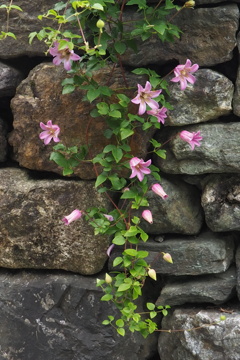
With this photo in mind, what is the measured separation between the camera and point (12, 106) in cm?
204

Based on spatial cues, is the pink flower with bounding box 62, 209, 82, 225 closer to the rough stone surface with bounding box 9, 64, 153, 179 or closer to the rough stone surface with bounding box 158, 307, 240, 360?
the rough stone surface with bounding box 9, 64, 153, 179

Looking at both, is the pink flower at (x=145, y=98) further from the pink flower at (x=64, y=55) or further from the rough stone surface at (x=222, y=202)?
the rough stone surface at (x=222, y=202)

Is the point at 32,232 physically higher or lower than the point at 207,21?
lower

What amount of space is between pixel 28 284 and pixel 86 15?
107 centimetres

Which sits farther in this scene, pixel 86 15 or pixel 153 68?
pixel 153 68

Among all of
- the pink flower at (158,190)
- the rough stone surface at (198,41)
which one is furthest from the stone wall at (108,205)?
the pink flower at (158,190)

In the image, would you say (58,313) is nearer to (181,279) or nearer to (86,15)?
(181,279)

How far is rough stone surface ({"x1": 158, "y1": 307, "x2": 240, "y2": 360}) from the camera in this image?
1.89 meters

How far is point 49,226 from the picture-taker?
80.0 inches

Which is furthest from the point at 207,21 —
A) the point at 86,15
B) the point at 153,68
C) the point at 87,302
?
the point at 87,302

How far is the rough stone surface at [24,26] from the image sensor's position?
197 cm

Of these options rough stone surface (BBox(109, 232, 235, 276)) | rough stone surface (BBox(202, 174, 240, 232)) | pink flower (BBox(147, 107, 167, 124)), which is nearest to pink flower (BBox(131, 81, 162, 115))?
pink flower (BBox(147, 107, 167, 124))

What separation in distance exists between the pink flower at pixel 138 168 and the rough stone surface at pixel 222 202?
302 mm

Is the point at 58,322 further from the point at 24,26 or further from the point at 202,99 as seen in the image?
the point at 24,26
